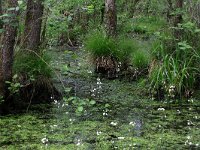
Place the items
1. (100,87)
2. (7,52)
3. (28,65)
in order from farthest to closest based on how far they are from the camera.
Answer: (100,87) < (28,65) < (7,52)

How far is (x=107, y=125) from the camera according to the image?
6.16 metres

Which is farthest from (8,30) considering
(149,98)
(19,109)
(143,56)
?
(143,56)

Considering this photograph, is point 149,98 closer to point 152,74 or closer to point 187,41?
Answer: point 152,74

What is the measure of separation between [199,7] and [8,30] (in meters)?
3.97

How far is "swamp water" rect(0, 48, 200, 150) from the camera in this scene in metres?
5.32

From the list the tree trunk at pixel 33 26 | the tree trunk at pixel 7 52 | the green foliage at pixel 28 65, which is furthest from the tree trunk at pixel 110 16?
the tree trunk at pixel 7 52

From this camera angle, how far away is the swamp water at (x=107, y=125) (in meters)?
5.32

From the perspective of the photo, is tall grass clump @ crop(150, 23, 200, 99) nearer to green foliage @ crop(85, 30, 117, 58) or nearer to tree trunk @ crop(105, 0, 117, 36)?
green foliage @ crop(85, 30, 117, 58)

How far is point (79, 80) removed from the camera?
9.20m

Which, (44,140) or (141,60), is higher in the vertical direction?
(141,60)

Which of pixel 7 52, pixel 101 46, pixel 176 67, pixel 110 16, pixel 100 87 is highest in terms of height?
pixel 110 16

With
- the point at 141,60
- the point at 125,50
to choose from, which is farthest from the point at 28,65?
the point at 125,50

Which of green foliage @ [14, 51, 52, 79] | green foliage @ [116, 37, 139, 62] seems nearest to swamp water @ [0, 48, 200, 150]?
green foliage @ [14, 51, 52, 79]

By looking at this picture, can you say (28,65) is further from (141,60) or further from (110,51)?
(110,51)
